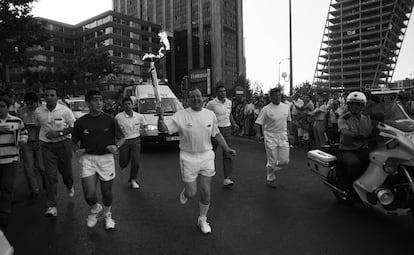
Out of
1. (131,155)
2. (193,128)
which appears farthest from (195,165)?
(131,155)

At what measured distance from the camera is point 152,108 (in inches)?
493

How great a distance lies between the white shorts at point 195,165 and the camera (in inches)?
175

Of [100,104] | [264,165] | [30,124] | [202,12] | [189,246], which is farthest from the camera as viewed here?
[202,12]

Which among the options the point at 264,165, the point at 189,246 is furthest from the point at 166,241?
the point at 264,165

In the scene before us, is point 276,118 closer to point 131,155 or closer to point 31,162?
point 131,155

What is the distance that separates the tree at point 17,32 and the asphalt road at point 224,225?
6.99 m

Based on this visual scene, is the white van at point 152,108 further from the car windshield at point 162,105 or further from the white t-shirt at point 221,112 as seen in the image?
the white t-shirt at point 221,112

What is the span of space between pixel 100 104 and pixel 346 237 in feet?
11.3

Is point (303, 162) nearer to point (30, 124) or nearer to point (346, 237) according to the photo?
point (346, 237)

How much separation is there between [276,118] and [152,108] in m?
6.76

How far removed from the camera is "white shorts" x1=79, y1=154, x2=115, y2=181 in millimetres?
4480

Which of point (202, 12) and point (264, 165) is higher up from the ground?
point (202, 12)

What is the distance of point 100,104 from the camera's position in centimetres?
455

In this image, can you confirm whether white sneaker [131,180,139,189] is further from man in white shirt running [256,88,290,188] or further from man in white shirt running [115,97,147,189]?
man in white shirt running [256,88,290,188]
